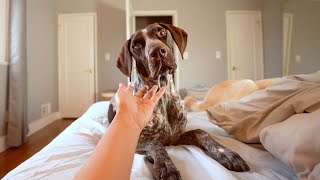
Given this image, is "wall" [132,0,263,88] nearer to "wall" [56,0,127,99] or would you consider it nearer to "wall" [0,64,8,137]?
"wall" [56,0,127,99]

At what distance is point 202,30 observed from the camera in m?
4.52

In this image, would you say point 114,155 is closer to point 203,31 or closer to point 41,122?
point 41,122

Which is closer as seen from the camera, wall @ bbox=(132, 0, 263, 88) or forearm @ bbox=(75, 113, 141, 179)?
forearm @ bbox=(75, 113, 141, 179)

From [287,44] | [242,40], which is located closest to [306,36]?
[287,44]

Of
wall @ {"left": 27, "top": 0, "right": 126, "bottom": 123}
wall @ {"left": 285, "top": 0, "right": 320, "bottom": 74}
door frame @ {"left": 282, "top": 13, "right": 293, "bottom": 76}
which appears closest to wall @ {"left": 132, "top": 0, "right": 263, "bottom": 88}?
wall @ {"left": 27, "top": 0, "right": 126, "bottom": 123}

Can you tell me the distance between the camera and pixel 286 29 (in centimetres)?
285

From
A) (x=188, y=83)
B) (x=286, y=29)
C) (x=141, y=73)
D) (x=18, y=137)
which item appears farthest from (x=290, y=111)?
(x=188, y=83)

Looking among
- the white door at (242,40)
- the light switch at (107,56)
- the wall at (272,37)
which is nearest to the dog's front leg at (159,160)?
the wall at (272,37)

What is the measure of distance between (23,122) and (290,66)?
11.3 feet

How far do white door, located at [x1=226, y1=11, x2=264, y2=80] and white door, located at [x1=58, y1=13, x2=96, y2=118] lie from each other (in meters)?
2.86

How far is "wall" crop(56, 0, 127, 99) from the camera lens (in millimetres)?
4496

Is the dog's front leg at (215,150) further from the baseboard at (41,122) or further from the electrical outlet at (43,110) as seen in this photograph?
the electrical outlet at (43,110)

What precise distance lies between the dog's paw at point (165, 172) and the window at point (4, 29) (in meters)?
2.73

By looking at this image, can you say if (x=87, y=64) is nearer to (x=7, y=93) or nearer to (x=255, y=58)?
(x=7, y=93)
